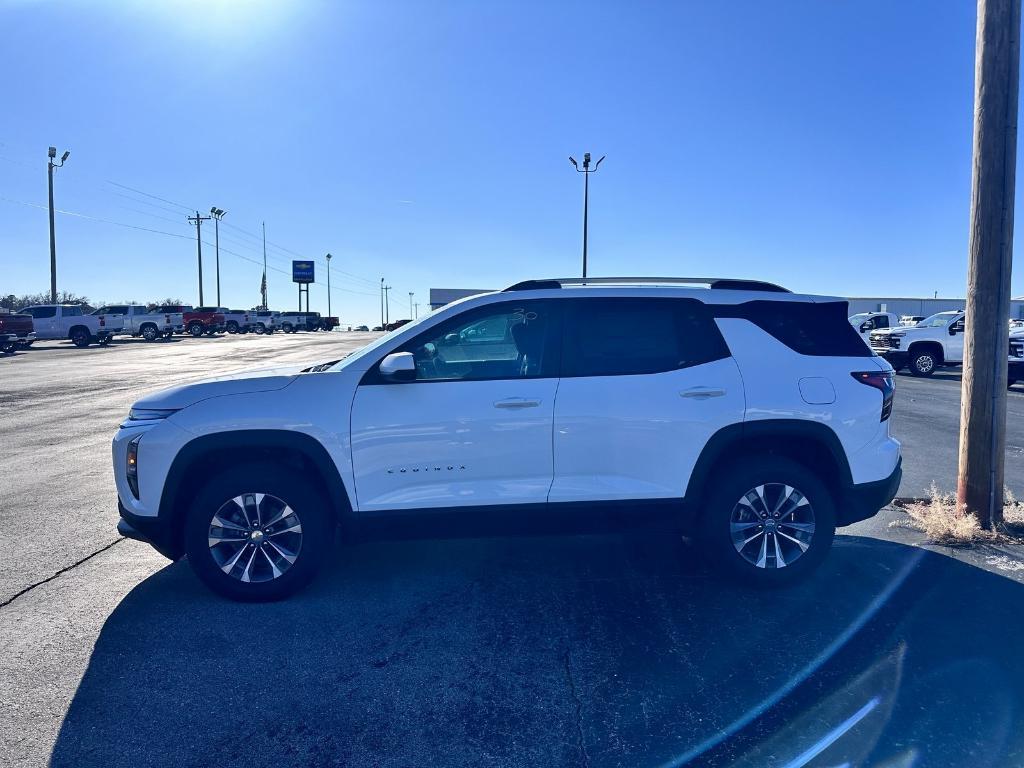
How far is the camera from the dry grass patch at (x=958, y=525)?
5.33 m

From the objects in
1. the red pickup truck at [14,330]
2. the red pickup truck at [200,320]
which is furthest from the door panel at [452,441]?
the red pickup truck at [200,320]

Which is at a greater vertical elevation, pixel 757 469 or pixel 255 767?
pixel 757 469

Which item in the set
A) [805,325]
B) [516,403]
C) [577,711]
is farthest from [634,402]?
[577,711]

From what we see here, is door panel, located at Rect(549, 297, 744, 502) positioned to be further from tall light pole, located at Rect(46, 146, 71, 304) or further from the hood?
tall light pole, located at Rect(46, 146, 71, 304)

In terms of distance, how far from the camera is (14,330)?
2734 cm

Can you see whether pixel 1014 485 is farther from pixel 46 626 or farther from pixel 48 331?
pixel 48 331

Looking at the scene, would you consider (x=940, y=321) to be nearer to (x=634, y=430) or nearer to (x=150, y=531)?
(x=634, y=430)

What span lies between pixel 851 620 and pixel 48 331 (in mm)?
37760

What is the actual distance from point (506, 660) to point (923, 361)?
20.8m

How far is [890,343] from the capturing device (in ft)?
68.3

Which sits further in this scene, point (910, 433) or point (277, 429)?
point (910, 433)

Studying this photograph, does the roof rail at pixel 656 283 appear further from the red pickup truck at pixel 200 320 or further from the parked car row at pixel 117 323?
the red pickup truck at pixel 200 320

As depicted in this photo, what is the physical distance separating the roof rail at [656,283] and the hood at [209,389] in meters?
1.59

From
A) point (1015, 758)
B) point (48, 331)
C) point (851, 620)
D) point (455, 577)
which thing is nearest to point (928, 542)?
point (851, 620)
